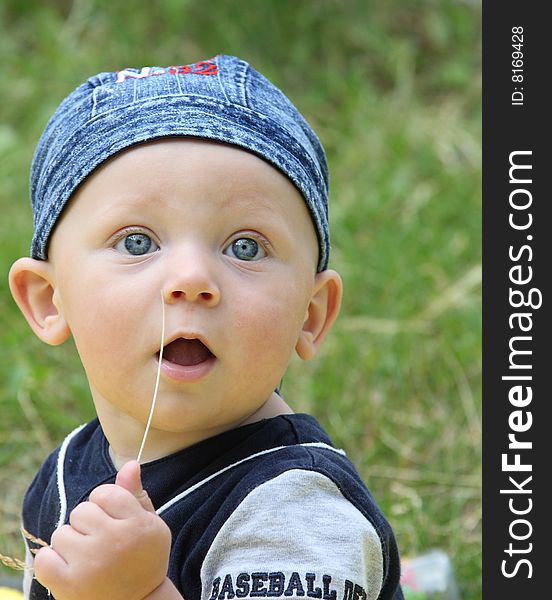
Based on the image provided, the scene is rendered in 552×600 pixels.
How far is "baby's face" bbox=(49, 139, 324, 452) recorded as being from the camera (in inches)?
63.1

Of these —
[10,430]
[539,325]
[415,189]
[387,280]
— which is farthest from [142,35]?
[539,325]

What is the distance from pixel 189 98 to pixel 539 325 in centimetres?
103

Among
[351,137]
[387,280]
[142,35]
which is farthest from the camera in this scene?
[142,35]

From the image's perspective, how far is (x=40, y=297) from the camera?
6.23ft

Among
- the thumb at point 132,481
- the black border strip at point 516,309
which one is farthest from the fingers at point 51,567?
the black border strip at point 516,309

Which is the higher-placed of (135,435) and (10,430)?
Result: (10,430)

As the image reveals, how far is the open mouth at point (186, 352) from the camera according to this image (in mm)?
1617

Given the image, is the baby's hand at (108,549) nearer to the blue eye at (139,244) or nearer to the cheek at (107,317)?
the cheek at (107,317)

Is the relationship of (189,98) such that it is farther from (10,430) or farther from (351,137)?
(351,137)

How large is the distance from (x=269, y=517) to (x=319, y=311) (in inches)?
17.2

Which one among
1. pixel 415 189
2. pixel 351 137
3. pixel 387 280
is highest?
pixel 351 137

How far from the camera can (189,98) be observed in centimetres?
176

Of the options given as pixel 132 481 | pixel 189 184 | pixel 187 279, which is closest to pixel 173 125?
pixel 189 184

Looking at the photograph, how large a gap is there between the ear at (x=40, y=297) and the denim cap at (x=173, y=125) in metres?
0.03
